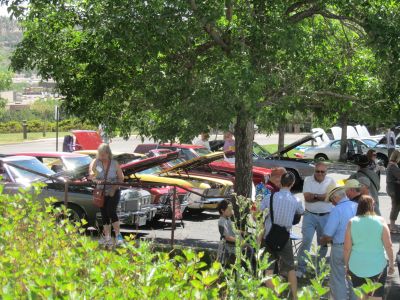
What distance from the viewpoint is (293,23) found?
1085 centimetres

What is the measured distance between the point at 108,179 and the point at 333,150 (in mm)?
25168

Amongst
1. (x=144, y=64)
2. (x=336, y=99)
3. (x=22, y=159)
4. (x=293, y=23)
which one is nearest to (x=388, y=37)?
(x=293, y=23)

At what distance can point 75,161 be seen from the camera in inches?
656

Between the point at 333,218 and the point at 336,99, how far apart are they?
453 centimetres

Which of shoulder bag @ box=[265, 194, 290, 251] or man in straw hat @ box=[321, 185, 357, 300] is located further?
shoulder bag @ box=[265, 194, 290, 251]

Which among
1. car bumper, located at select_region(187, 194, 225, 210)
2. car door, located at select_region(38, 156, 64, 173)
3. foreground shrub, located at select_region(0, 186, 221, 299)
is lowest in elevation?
car bumper, located at select_region(187, 194, 225, 210)

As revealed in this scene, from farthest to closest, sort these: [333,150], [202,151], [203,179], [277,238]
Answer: [333,150]
[202,151]
[203,179]
[277,238]

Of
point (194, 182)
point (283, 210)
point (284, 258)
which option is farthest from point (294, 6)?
point (194, 182)

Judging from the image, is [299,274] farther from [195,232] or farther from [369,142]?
[369,142]

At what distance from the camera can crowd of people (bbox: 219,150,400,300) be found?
738 centimetres

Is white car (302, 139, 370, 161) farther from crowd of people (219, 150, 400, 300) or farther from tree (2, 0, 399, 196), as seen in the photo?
crowd of people (219, 150, 400, 300)

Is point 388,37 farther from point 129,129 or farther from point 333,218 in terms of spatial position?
point 129,129

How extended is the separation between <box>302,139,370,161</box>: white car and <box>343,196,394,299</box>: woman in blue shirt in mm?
27487

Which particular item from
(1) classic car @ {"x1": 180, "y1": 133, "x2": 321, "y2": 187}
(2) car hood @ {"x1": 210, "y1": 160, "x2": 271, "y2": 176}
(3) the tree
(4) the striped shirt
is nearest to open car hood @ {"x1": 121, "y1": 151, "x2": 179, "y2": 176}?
(3) the tree
